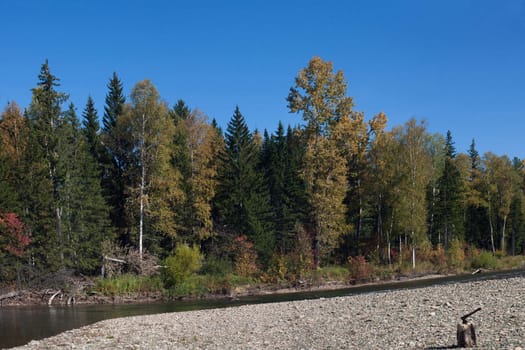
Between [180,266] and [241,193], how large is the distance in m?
14.6

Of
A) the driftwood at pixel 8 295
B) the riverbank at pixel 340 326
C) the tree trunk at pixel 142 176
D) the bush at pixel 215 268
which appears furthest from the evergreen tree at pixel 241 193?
the riverbank at pixel 340 326

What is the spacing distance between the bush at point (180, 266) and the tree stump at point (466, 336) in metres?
31.8

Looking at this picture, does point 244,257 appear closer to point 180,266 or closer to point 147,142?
point 180,266

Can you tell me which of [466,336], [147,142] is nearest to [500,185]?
[147,142]

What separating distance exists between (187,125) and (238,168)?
7566mm

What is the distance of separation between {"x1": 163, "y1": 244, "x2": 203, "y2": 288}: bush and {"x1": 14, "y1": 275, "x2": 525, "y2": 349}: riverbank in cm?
1540

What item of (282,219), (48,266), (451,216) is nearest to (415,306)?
(48,266)

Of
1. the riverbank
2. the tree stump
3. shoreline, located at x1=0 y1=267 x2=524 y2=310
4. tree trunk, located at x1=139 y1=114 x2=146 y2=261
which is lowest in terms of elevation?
shoreline, located at x1=0 y1=267 x2=524 y2=310

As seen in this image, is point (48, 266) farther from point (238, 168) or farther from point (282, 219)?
point (282, 219)

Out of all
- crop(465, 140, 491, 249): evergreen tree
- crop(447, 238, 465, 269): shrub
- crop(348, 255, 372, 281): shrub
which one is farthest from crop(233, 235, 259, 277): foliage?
crop(465, 140, 491, 249): evergreen tree

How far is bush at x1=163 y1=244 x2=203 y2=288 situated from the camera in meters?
41.3

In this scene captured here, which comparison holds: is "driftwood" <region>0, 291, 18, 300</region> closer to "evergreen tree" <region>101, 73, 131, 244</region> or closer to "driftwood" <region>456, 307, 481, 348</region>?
"evergreen tree" <region>101, 73, 131, 244</region>

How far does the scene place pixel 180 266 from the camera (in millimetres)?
41500

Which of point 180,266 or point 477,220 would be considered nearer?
point 180,266
